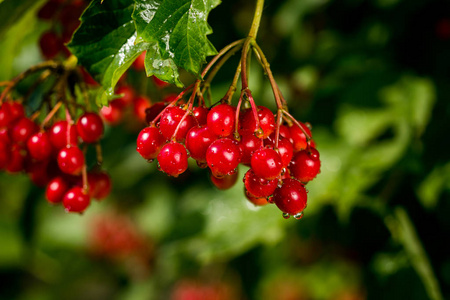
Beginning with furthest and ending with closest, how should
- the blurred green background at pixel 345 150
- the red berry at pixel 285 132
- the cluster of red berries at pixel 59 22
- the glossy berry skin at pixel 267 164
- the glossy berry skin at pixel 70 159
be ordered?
the blurred green background at pixel 345 150 < the cluster of red berries at pixel 59 22 < the glossy berry skin at pixel 70 159 < the red berry at pixel 285 132 < the glossy berry skin at pixel 267 164

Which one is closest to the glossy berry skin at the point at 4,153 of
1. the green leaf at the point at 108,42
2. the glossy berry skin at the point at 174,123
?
the green leaf at the point at 108,42

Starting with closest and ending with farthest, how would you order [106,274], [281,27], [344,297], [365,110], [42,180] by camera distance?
[42,180] → [365,110] → [281,27] → [344,297] → [106,274]

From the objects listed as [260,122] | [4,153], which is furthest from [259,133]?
[4,153]

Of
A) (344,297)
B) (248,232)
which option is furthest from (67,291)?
(248,232)

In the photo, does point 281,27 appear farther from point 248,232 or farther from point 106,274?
point 106,274

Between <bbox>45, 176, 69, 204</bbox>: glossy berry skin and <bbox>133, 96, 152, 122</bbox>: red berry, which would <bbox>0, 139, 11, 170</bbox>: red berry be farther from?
<bbox>133, 96, 152, 122</bbox>: red berry

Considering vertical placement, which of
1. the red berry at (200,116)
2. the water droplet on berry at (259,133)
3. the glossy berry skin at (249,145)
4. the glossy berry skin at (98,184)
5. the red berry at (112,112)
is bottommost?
the glossy berry skin at (98,184)

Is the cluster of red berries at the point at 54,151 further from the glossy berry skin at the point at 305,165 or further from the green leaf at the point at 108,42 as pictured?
the glossy berry skin at the point at 305,165
